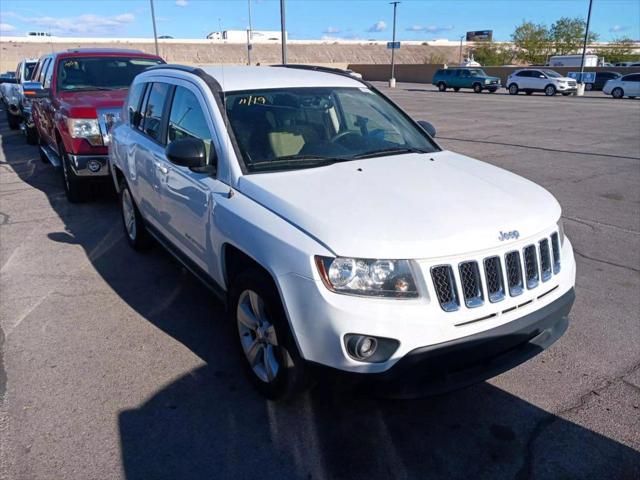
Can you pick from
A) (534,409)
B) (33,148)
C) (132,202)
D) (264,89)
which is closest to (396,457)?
(534,409)

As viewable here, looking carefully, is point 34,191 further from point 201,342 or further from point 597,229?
point 597,229

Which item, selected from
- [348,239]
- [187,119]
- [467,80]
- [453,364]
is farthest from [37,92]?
[467,80]

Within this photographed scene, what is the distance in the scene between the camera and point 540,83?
38281 millimetres

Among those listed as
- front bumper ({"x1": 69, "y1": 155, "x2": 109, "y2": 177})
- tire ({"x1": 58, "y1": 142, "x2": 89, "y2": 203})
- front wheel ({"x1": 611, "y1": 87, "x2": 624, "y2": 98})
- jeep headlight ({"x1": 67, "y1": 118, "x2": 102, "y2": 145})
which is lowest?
front wheel ({"x1": 611, "y1": 87, "x2": 624, "y2": 98})

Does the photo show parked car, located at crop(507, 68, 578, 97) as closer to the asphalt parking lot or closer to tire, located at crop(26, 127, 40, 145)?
tire, located at crop(26, 127, 40, 145)

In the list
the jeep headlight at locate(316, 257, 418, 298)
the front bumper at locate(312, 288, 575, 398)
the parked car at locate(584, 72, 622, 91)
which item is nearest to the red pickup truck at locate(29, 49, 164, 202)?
the jeep headlight at locate(316, 257, 418, 298)

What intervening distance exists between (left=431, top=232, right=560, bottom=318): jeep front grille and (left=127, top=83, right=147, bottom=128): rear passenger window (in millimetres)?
3847

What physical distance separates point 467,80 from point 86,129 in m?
39.1

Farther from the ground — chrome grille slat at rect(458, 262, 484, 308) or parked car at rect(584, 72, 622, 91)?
chrome grille slat at rect(458, 262, 484, 308)

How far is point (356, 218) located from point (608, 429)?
73.0 inches

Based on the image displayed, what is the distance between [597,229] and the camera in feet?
22.2

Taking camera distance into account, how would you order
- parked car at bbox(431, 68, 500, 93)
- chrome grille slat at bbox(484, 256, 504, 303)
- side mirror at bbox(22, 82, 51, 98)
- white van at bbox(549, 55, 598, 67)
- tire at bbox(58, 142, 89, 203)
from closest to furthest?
chrome grille slat at bbox(484, 256, 504, 303) < tire at bbox(58, 142, 89, 203) < side mirror at bbox(22, 82, 51, 98) < parked car at bbox(431, 68, 500, 93) < white van at bbox(549, 55, 598, 67)

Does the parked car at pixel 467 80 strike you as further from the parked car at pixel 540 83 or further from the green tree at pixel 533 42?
the green tree at pixel 533 42

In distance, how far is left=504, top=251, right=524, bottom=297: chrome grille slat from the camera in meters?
2.93
